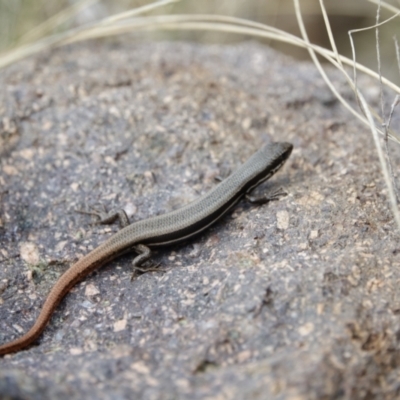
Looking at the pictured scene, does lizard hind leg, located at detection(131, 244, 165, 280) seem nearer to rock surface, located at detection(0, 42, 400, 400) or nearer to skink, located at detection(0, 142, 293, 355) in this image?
skink, located at detection(0, 142, 293, 355)

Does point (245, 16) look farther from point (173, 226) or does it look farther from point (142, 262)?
point (142, 262)

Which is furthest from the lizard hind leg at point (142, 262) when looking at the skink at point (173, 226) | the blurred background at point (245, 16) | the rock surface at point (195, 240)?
the blurred background at point (245, 16)

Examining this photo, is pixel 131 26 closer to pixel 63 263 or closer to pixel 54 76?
pixel 54 76

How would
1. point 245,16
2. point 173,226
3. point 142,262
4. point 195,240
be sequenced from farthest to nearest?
point 245,16 < point 195,240 < point 173,226 < point 142,262

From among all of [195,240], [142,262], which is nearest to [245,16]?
[195,240]

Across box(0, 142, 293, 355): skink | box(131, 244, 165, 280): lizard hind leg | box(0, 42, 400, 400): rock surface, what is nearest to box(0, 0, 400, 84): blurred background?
box(0, 42, 400, 400): rock surface
